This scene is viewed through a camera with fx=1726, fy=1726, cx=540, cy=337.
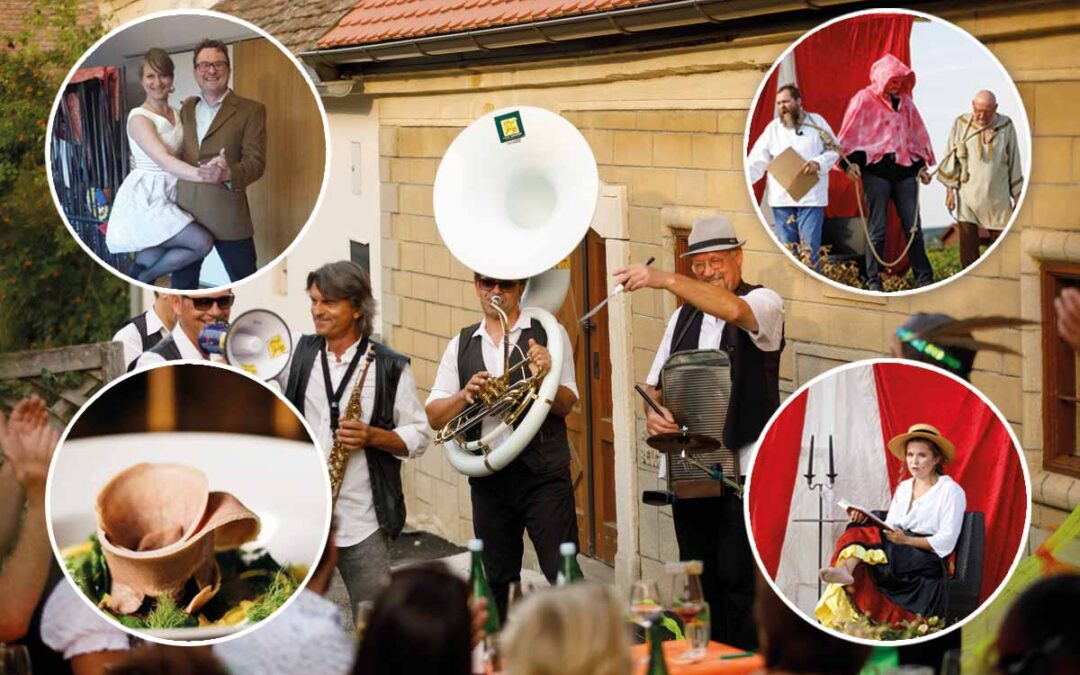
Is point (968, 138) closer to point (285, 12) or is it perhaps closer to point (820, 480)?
point (820, 480)

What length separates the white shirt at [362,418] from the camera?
273 inches

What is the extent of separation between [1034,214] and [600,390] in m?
2.95

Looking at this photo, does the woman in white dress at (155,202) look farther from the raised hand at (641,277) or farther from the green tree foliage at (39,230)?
the green tree foliage at (39,230)

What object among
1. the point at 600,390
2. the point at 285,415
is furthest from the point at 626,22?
the point at 285,415

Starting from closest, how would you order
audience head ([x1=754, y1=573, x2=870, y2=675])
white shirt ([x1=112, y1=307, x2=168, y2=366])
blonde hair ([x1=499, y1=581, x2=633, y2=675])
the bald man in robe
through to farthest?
A: 1. blonde hair ([x1=499, y1=581, x2=633, y2=675])
2. audience head ([x1=754, y1=573, x2=870, y2=675])
3. the bald man in robe
4. white shirt ([x1=112, y1=307, x2=168, y2=366])

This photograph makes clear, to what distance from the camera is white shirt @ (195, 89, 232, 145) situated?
7.10 m

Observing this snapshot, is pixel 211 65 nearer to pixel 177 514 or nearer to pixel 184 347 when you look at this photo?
pixel 184 347

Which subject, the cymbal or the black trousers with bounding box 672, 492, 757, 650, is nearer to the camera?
the cymbal

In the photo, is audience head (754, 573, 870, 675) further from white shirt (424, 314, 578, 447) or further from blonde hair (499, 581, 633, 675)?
white shirt (424, 314, 578, 447)

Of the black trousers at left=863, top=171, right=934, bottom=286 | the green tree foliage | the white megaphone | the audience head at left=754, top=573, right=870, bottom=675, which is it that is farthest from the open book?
the green tree foliage

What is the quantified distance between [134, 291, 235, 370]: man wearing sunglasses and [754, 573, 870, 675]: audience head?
355 cm

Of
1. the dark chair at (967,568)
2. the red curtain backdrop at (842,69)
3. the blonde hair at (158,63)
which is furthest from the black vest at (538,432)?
the dark chair at (967,568)

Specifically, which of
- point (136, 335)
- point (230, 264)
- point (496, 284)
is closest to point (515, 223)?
point (496, 284)

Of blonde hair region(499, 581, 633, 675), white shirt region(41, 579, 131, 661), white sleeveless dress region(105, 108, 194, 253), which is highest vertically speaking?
white sleeveless dress region(105, 108, 194, 253)
